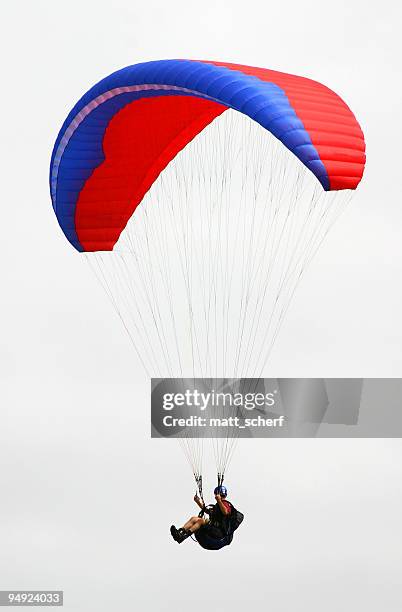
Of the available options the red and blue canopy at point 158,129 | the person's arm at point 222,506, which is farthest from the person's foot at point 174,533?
the red and blue canopy at point 158,129

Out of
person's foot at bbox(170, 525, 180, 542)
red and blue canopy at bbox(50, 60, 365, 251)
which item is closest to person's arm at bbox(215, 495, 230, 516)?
person's foot at bbox(170, 525, 180, 542)

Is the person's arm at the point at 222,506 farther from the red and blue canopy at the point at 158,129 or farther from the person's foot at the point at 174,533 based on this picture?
the red and blue canopy at the point at 158,129

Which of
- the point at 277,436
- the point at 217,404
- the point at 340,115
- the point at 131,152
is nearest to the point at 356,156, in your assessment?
the point at 340,115

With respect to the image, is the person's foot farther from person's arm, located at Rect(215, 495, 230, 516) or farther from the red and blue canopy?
the red and blue canopy

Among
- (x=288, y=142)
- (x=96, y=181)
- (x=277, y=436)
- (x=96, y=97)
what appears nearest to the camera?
(x=288, y=142)

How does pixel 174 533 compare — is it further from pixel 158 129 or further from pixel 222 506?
pixel 158 129

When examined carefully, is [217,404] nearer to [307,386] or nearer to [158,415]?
[158,415]

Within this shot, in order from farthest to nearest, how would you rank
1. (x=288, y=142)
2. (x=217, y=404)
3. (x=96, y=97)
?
(x=217, y=404), (x=96, y=97), (x=288, y=142)

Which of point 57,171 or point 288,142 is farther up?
point 57,171

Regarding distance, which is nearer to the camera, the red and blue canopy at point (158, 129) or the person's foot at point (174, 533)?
the red and blue canopy at point (158, 129)
